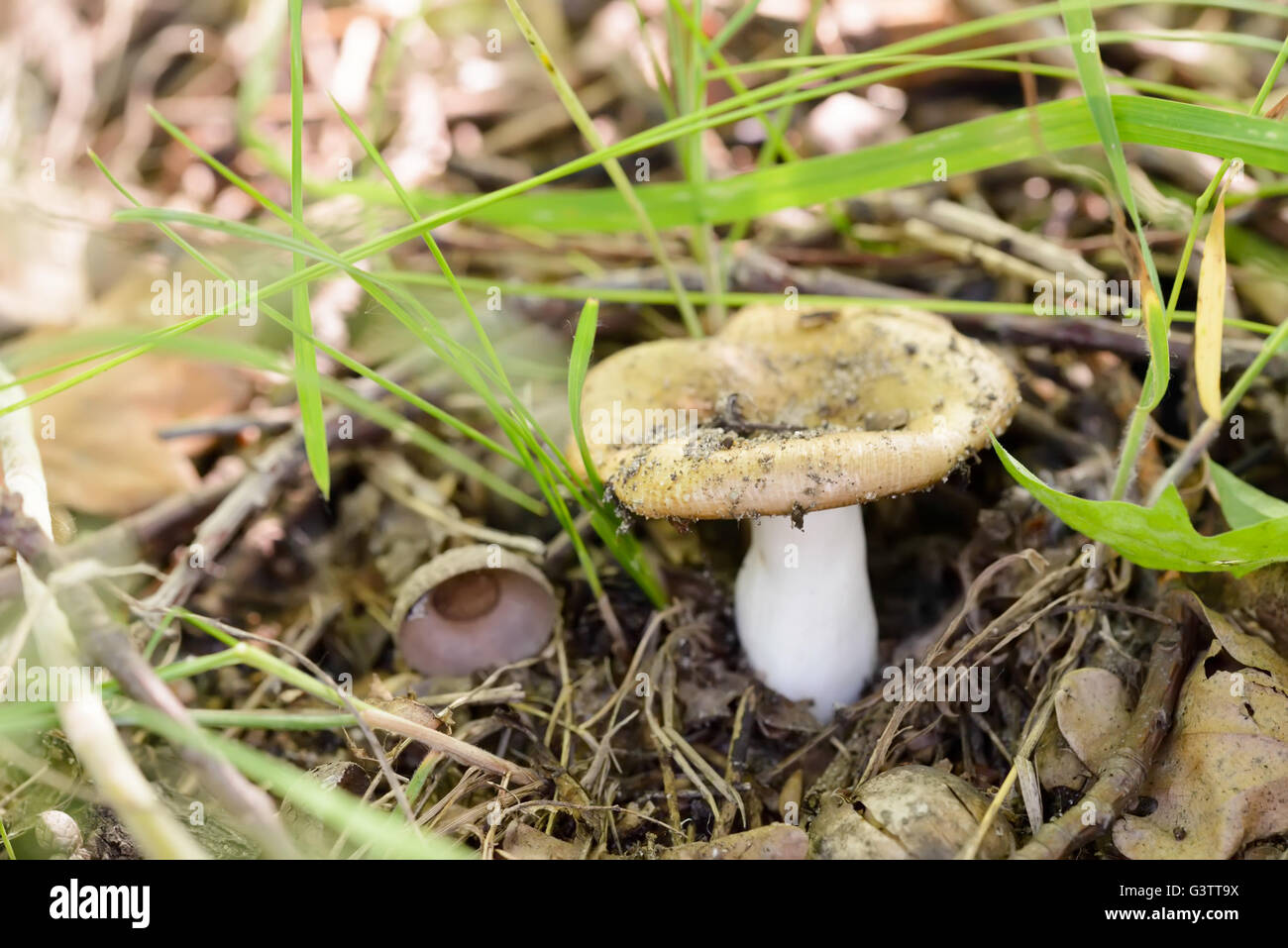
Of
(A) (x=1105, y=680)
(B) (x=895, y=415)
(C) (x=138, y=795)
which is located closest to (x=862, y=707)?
(A) (x=1105, y=680)

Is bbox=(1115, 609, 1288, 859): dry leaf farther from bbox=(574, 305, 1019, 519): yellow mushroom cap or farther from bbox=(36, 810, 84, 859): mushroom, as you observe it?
bbox=(36, 810, 84, 859): mushroom
